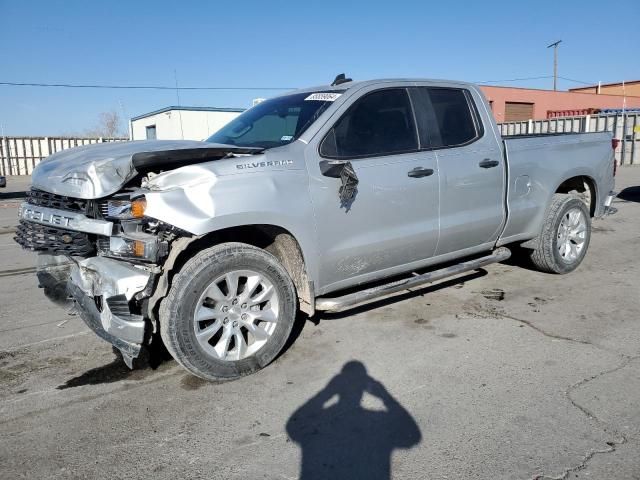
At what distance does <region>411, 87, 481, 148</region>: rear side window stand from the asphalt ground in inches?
61.2

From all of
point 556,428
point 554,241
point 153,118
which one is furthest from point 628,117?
point 153,118

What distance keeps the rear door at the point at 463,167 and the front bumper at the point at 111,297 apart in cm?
256

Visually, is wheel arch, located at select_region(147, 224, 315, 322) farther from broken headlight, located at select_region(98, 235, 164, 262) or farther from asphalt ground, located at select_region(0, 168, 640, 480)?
asphalt ground, located at select_region(0, 168, 640, 480)

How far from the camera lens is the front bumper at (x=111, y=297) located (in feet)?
10.3

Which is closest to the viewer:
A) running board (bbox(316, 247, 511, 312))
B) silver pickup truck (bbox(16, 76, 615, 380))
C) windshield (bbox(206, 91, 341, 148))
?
silver pickup truck (bbox(16, 76, 615, 380))

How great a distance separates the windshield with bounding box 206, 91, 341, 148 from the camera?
3.97 metres

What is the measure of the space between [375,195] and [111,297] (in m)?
1.99

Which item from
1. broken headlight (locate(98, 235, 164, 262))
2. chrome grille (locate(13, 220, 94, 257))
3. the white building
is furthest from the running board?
the white building

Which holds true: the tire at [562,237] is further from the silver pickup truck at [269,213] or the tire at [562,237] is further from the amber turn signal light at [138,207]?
the amber turn signal light at [138,207]

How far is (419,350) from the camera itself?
389cm

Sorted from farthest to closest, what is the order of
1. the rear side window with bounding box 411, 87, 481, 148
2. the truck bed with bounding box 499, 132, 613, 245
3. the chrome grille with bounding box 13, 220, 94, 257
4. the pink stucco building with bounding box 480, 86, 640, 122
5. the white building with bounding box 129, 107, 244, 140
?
the pink stucco building with bounding box 480, 86, 640, 122 → the white building with bounding box 129, 107, 244, 140 → the truck bed with bounding box 499, 132, 613, 245 → the rear side window with bounding box 411, 87, 481, 148 → the chrome grille with bounding box 13, 220, 94, 257

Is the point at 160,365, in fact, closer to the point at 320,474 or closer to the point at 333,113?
the point at 320,474

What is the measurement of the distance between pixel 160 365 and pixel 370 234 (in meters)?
1.84


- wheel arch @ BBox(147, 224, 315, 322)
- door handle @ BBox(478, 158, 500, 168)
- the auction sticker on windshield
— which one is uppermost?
the auction sticker on windshield
